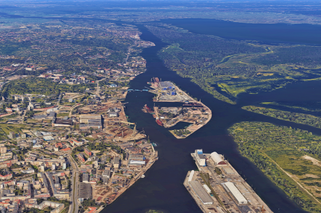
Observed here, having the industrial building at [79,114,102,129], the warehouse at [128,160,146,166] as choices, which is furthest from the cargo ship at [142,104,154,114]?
the warehouse at [128,160,146,166]

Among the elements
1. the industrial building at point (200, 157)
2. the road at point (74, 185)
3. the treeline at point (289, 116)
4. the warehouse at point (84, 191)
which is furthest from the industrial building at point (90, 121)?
the treeline at point (289, 116)

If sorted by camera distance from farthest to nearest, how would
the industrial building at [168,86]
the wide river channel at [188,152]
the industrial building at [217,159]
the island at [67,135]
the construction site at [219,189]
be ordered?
the industrial building at [168,86], the industrial building at [217,159], the island at [67,135], the wide river channel at [188,152], the construction site at [219,189]

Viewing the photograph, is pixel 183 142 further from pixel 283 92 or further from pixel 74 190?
pixel 283 92

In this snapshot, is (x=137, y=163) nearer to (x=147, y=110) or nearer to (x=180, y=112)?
(x=147, y=110)

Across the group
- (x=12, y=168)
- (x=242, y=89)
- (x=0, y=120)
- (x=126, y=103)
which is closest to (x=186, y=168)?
(x=12, y=168)

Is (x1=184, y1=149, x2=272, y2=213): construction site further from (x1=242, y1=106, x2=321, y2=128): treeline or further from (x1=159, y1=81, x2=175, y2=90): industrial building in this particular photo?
(x1=159, y1=81, x2=175, y2=90): industrial building

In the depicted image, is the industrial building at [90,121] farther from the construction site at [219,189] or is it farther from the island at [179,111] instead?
the construction site at [219,189]
